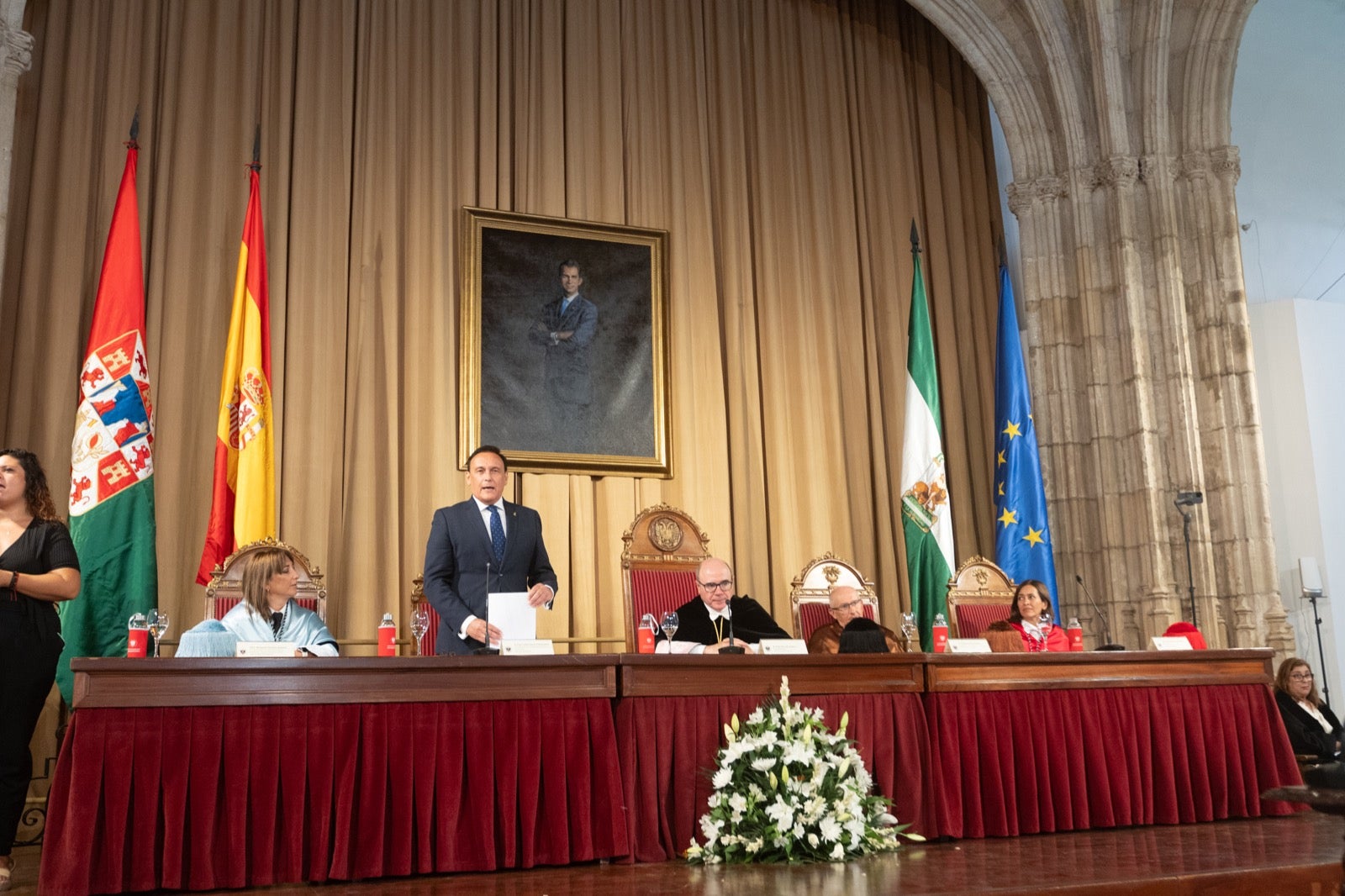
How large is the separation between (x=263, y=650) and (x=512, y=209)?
4.40m

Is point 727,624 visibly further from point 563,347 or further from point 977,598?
point 563,347

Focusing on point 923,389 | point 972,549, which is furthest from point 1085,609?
point 923,389

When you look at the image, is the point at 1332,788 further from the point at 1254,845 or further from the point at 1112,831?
the point at 1112,831

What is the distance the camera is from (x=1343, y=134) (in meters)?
9.64

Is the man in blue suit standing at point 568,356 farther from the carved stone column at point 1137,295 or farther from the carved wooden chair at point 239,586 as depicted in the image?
the carved stone column at point 1137,295

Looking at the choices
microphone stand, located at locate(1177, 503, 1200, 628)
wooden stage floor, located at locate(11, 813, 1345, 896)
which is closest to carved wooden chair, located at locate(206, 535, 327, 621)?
wooden stage floor, located at locate(11, 813, 1345, 896)

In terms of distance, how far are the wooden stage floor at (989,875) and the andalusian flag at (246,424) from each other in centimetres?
217

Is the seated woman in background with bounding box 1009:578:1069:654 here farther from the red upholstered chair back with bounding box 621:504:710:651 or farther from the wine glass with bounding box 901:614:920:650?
the red upholstered chair back with bounding box 621:504:710:651

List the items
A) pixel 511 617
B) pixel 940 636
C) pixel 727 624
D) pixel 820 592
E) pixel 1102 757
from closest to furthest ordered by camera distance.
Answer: pixel 511 617, pixel 1102 757, pixel 940 636, pixel 727 624, pixel 820 592

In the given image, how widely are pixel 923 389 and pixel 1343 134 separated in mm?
4591

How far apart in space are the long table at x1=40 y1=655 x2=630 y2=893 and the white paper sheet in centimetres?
15

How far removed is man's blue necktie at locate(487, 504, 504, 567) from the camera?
514 cm

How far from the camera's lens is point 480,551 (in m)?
5.09

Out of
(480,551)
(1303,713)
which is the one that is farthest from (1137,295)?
(480,551)
